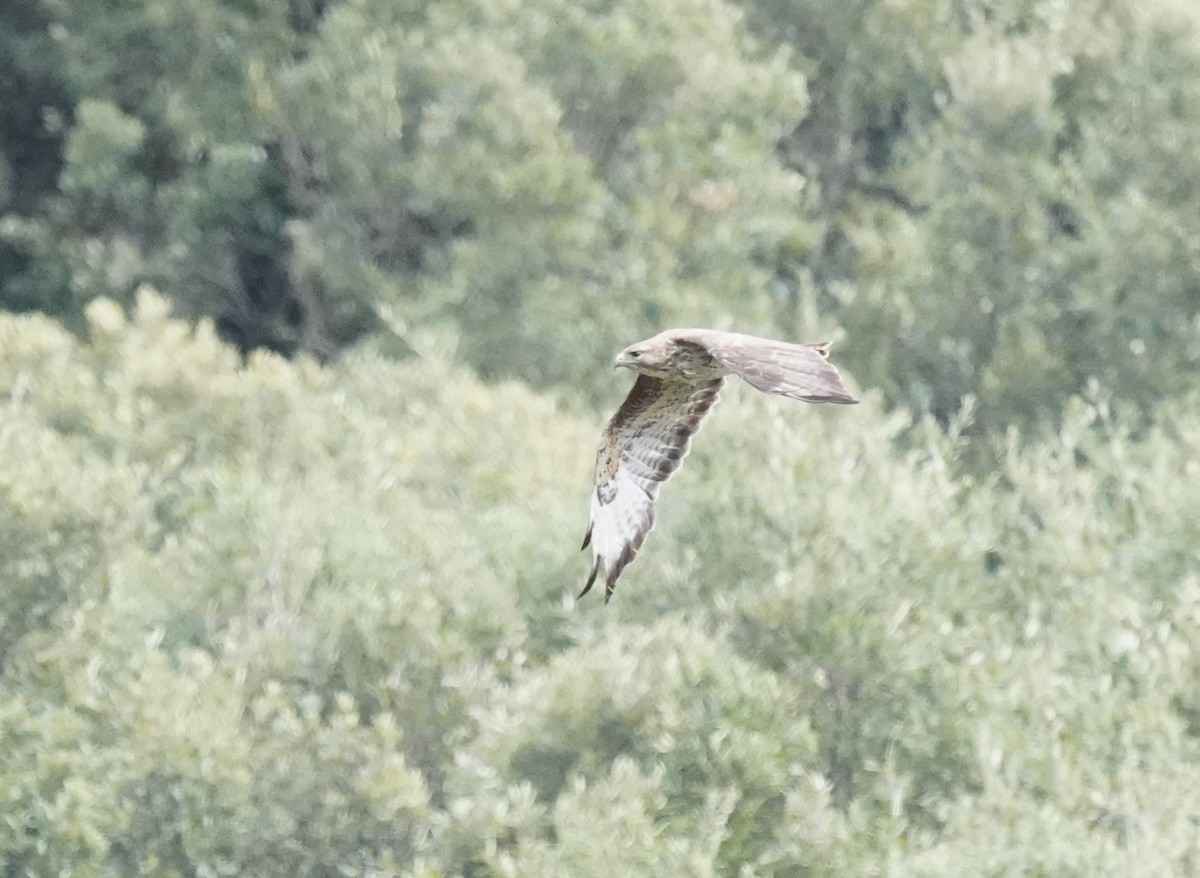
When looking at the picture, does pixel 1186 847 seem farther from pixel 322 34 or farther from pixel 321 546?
pixel 322 34

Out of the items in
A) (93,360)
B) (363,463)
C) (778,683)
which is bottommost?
(93,360)

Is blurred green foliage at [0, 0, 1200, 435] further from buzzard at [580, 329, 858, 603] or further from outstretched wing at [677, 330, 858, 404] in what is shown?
outstretched wing at [677, 330, 858, 404]

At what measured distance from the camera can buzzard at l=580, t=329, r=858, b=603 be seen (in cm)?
1021

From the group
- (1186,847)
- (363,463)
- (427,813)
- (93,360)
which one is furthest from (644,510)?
(93,360)

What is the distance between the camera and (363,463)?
2450 cm

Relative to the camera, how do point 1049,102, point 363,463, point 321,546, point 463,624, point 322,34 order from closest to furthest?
point 463,624 < point 321,546 < point 363,463 < point 1049,102 < point 322,34

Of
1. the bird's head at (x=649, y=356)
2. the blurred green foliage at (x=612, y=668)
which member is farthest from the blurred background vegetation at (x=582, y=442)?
the bird's head at (x=649, y=356)

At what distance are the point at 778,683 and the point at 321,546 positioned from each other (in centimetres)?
521

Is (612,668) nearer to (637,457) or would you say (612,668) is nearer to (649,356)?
(637,457)

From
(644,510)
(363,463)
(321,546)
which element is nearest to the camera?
(644,510)

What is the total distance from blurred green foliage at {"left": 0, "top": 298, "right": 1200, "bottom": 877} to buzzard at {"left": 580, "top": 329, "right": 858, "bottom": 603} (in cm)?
475

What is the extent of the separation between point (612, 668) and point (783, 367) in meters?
8.71

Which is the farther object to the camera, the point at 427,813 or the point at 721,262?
the point at 721,262

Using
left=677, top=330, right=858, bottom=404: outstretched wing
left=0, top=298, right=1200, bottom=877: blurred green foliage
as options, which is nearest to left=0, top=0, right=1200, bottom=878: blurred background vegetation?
left=0, top=298, right=1200, bottom=877: blurred green foliage
